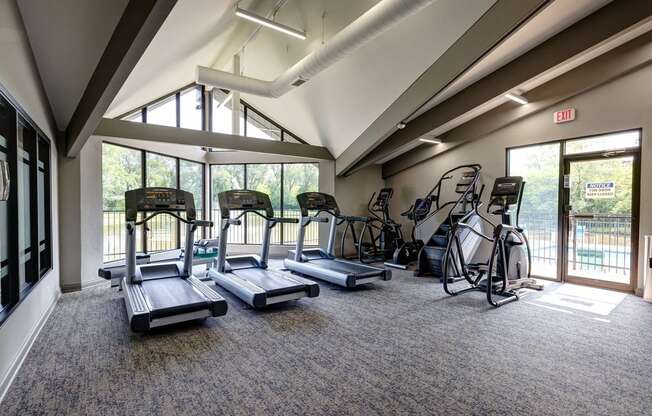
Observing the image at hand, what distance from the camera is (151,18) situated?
6.80ft

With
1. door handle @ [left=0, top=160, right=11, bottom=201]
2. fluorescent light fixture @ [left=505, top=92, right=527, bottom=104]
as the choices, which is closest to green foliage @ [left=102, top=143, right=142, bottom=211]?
door handle @ [left=0, top=160, right=11, bottom=201]

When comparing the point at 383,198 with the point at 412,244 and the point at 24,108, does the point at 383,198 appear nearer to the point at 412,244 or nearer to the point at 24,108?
the point at 412,244

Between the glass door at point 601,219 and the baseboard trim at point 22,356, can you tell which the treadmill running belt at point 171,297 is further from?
the glass door at point 601,219

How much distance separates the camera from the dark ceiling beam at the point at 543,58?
3283 mm

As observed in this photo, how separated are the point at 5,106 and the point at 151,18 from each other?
5.06ft

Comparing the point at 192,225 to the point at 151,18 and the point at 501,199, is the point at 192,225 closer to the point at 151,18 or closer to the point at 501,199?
the point at 151,18

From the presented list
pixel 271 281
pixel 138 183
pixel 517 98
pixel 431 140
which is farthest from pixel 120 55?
pixel 431 140

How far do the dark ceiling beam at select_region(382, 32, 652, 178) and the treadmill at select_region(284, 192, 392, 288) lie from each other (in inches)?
97.1

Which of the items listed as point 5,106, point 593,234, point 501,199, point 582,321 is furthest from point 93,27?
point 593,234

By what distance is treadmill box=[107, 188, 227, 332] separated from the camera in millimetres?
3068

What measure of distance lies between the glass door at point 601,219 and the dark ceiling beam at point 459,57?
266cm

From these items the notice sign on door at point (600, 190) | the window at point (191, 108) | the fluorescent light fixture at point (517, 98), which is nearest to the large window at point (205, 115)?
the window at point (191, 108)

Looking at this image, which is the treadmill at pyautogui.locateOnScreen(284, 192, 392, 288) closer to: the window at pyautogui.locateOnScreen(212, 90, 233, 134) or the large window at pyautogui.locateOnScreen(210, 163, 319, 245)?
the large window at pyautogui.locateOnScreen(210, 163, 319, 245)

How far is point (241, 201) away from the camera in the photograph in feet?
15.7
